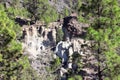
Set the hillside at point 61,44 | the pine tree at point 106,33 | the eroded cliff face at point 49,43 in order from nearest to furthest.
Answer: the pine tree at point 106,33, the hillside at point 61,44, the eroded cliff face at point 49,43

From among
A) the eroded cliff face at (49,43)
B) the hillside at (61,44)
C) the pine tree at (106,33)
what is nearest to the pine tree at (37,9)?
the hillside at (61,44)

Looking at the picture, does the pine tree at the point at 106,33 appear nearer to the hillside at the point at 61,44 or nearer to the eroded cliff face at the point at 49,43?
the hillside at the point at 61,44

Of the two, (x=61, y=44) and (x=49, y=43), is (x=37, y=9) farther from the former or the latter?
(x=61, y=44)

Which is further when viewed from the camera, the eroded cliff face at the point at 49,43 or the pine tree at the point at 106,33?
the eroded cliff face at the point at 49,43

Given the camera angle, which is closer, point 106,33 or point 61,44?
point 106,33

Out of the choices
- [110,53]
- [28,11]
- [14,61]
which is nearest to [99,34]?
[110,53]

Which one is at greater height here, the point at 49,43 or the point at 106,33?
the point at 106,33

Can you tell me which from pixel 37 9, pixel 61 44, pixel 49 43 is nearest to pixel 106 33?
pixel 61 44

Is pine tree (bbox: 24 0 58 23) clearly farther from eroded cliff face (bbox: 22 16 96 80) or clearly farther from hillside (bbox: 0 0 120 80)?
eroded cliff face (bbox: 22 16 96 80)
